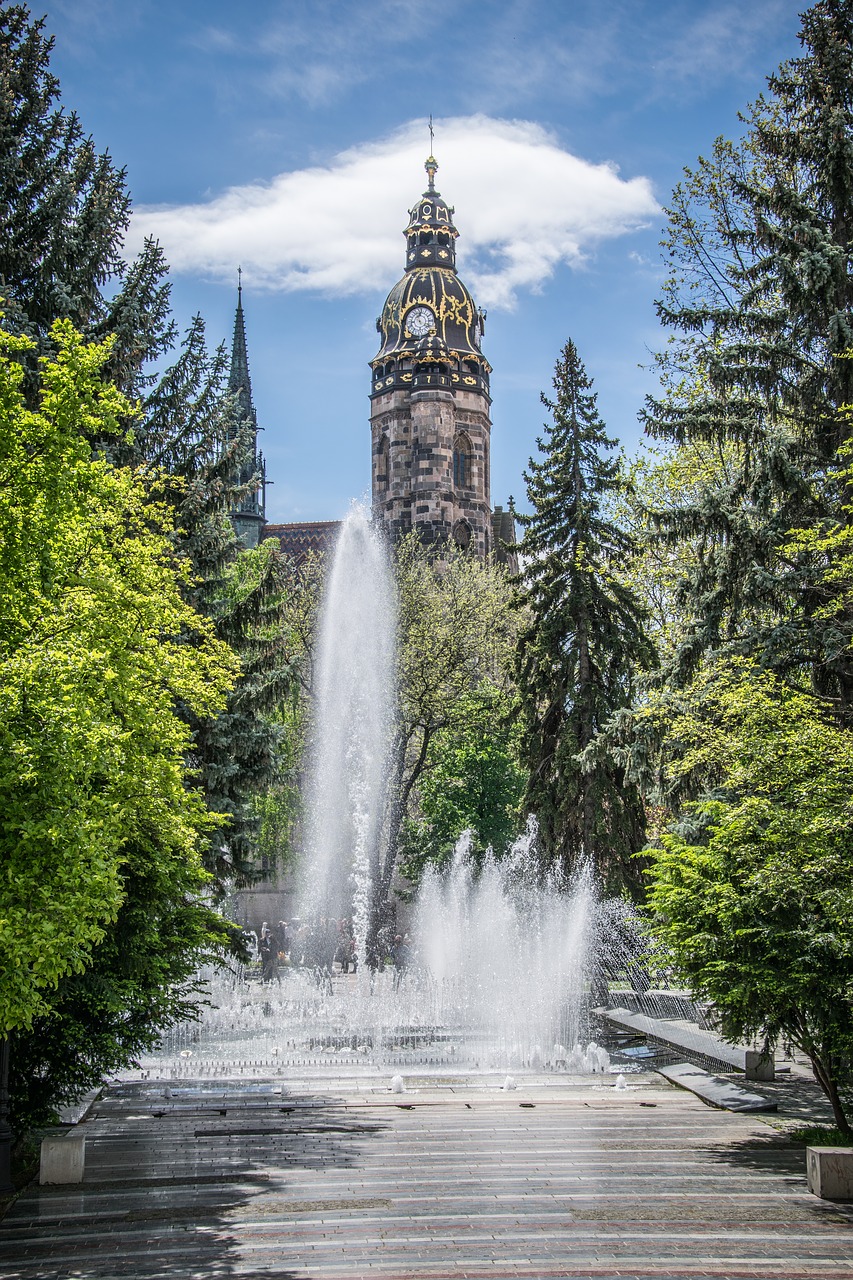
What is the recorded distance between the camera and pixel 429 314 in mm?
67812

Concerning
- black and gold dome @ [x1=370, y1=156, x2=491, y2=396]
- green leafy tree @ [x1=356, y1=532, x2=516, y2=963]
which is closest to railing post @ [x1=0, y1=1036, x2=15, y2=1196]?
green leafy tree @ [x1=356, y1=532, x2=516, y2=963]

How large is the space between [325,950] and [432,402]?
34678 millimetres

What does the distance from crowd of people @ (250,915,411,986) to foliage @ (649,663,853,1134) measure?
73.0 ft

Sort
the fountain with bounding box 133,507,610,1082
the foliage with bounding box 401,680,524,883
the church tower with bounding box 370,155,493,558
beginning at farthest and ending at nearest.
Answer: the church tower with bounding box 370,155,493,558, the foliage with bounding box 401,680,524,883, the fountain with bounding box 133,507,610,1082

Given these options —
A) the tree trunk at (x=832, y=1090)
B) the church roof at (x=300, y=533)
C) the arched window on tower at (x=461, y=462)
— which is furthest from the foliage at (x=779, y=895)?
the church roof at (x=300, y=533)

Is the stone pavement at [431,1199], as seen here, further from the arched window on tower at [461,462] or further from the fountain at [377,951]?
the arched window on tower at [461,462]

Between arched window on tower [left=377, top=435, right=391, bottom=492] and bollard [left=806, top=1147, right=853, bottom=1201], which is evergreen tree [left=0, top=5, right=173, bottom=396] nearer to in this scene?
bollard [left=806, top=1147, right=853, bottom=1201]

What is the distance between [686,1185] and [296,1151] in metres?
4.32

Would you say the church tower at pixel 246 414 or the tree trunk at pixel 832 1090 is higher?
the church tower at pixel 246 414

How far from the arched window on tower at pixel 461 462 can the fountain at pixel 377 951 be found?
24117mm

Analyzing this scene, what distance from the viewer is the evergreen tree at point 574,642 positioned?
26578mm

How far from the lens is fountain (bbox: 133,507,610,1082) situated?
22.7 meters

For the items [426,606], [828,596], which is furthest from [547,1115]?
[426,606]

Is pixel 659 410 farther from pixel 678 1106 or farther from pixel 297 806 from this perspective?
pixel 297 806
